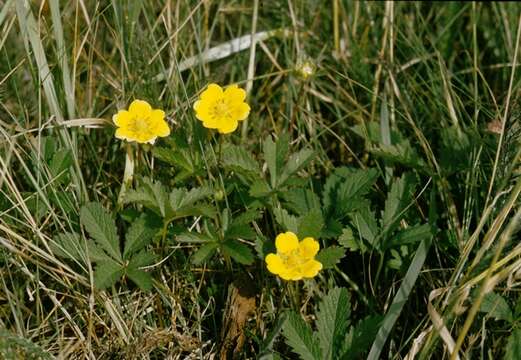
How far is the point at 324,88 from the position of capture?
2441 mm

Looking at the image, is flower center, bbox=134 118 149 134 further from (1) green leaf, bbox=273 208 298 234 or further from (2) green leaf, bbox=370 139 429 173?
(2) green leaf, bbox=370 139 429 173

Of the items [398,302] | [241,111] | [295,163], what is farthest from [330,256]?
[241,111]

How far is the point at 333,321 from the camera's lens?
1.67 m

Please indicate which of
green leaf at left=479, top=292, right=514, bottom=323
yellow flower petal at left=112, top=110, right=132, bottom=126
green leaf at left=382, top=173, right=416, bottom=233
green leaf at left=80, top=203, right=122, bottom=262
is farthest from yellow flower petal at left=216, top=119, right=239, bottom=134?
green leaf at left=479, top=292, right=514, bottom=323

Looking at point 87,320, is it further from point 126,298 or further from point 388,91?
point 388,91

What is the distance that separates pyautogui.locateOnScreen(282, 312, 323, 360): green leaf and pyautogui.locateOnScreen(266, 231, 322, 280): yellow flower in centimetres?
11

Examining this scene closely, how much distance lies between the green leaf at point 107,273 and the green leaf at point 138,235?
4 cm

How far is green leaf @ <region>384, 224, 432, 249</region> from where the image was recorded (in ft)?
5.88

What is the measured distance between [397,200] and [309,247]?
0.34m

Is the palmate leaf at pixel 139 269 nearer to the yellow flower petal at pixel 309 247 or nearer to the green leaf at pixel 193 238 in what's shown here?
the green leaf at pixel 193 238

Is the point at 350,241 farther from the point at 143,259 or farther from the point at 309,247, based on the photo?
the point at 143,259

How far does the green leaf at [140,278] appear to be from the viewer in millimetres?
1635

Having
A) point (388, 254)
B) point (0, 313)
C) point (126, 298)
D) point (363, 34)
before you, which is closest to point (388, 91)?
point (363, 34)

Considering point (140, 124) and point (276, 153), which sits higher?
point (140, 124)
